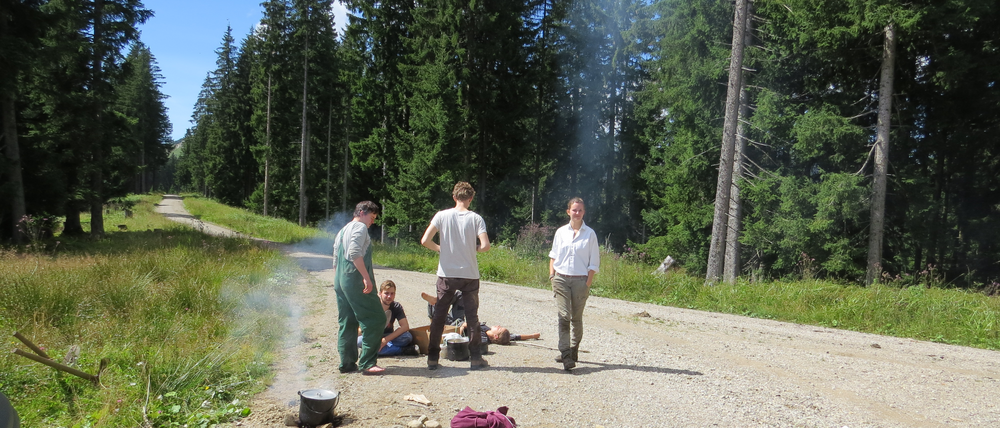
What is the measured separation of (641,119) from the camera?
3262 cm

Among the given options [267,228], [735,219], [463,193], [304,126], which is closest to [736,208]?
[735,219]

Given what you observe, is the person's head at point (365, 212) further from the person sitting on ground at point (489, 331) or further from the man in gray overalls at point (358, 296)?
the person sitting on ground at point (489, 331)

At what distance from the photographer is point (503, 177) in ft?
94.1

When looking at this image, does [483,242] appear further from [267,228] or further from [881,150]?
[267,228]

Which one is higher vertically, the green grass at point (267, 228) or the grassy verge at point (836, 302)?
the grassy verge at point (836, 302)

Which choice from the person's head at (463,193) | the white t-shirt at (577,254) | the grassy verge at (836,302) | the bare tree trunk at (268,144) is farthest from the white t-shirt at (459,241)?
the bare tree trunk at (268,144)

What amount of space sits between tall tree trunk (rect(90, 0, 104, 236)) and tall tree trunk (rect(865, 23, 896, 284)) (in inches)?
1017

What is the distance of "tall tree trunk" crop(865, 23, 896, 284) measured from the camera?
1496cm

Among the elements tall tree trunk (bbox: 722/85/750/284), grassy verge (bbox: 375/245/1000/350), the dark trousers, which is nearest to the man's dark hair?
the dark trousers

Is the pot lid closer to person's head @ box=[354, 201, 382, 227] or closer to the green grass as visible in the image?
person's head @ box=[354, 201, 382, 227]

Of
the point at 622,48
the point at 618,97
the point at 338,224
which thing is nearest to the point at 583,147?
the point at 618,97

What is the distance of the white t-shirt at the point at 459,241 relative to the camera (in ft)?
18.6

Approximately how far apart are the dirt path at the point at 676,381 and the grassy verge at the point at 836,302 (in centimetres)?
105

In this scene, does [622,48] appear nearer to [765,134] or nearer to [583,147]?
[583,147]
